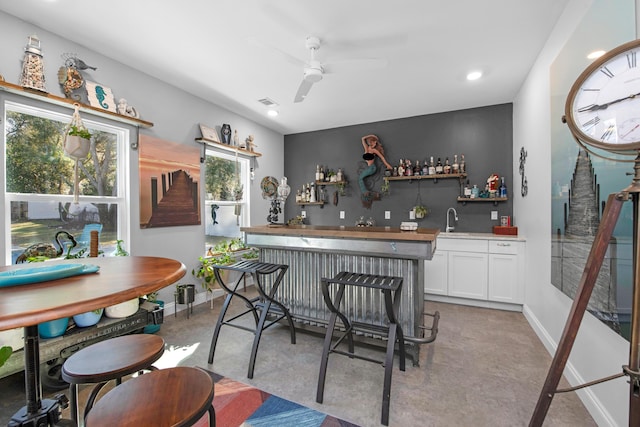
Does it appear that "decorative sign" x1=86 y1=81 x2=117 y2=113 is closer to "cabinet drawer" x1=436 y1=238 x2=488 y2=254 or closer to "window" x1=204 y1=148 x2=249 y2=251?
"window" x1=204 y1=148 x2=249 y2=251

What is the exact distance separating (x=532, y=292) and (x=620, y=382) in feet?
5.66

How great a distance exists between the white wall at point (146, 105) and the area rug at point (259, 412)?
1900 mm

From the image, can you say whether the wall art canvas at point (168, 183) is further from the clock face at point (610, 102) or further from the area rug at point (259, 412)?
the clock face at point (610, 102)

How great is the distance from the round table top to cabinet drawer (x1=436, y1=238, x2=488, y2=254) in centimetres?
343

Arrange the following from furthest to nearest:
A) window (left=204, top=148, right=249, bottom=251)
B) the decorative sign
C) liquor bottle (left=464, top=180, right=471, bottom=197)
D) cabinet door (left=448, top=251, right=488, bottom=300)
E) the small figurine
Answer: the small figurine < liquor bottle (left=464, top=180, right=471, bottom=197) < window (left=204, top=148, right=249, bottom=251) < cabinet door (left=448, top=251, right=488, bottom=300) < the decorative sign

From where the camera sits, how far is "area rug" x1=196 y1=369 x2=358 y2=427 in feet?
5.47

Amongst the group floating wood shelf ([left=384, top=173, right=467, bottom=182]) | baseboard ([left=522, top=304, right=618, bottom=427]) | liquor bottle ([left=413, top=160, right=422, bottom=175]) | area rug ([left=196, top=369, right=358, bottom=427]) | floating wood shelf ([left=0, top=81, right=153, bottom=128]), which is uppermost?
floating wood shelf ([left=0, top=81, right=153, bottom=128])

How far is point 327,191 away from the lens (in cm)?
525

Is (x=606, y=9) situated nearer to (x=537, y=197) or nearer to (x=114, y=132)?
(x=537, y=197)

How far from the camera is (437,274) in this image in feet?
12.5

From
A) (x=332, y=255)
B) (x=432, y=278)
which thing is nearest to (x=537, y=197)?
(x=432, y=278)

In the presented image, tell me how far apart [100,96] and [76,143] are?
1.34 metres

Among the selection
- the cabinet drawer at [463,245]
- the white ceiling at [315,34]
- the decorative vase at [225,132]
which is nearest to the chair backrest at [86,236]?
the white ceiling at [315,34]

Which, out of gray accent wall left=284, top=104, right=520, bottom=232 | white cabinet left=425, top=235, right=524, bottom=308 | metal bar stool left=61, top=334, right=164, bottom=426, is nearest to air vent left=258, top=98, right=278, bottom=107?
gray accent wall left=284, top=104, right=520, bottom=232
